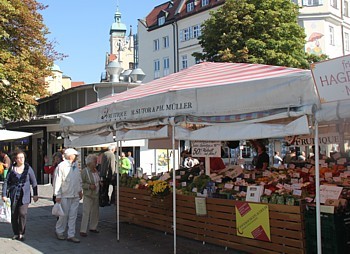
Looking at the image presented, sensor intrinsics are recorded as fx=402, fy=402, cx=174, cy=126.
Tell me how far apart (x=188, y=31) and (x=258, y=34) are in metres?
20.6

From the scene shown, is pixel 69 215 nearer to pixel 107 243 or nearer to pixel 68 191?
pixel 68 191

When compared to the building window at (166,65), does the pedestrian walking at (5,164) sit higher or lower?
lower

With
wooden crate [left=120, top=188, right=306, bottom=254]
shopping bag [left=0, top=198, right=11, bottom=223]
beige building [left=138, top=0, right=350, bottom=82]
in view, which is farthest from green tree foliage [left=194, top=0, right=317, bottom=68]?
shopping bag [left=0, top=198, right=11, bottom=223]

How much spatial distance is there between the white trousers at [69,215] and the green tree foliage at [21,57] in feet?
31.2

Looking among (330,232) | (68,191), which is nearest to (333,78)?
(330,232)

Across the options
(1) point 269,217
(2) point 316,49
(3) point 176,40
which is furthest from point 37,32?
(3) point 176,40

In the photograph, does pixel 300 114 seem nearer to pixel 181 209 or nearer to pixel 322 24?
pixel 181 209

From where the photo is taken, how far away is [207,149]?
7.50 metres

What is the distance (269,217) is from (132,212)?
3884mm

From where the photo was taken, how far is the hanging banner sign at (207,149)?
7344mm

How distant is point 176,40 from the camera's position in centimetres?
4772

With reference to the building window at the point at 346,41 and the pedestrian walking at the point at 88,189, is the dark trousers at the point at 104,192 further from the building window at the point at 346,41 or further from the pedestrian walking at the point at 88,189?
the building window at the point at 346,41

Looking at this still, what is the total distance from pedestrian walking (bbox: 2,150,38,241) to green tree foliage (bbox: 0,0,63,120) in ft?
28.4

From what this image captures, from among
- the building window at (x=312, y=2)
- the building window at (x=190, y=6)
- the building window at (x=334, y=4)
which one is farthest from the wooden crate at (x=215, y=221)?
the building window at (x=190, y=6)
